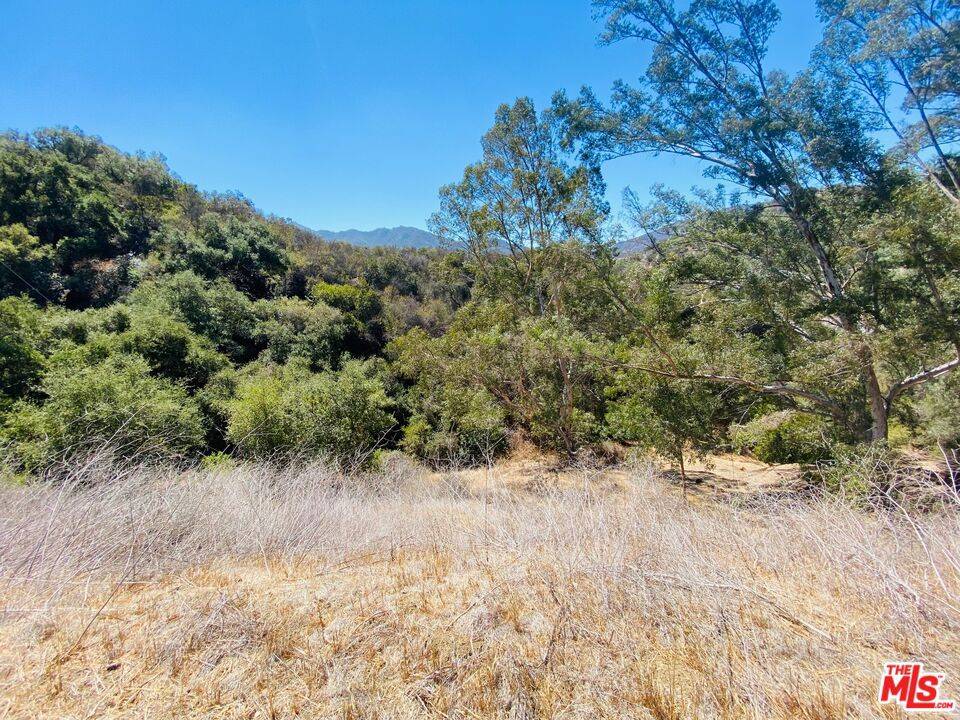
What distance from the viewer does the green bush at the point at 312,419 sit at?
961 cm

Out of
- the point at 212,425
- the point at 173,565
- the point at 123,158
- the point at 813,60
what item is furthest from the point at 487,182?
the point at 123,158

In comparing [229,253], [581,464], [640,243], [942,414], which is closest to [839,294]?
[640,243]

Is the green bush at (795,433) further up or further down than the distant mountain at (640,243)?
further down

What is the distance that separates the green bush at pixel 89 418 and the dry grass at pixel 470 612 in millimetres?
5102

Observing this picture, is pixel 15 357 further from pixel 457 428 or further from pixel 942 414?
pixel 942 414

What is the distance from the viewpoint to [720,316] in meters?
6.81

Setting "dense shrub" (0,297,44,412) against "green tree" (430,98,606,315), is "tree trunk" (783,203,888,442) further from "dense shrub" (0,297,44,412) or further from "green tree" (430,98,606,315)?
"dense shrub" (0,297,44,412)

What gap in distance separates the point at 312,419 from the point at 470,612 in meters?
8.87

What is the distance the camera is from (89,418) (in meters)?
7.44

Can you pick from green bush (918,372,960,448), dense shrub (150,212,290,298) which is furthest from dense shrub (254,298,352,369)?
green bush (918,372,960,448)

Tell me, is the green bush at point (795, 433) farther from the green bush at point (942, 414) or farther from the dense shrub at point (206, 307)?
the dense shrub at point (206, 307)

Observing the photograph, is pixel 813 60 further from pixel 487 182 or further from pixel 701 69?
pixel 487 182

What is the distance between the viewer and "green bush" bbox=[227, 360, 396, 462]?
961 cm

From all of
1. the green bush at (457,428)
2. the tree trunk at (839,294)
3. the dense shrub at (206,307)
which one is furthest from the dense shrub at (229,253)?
the tree trunk at (839,294)
